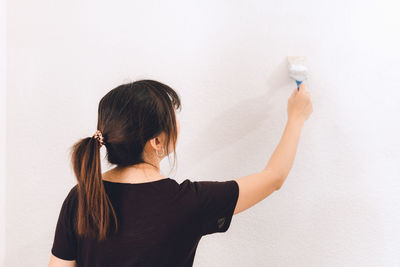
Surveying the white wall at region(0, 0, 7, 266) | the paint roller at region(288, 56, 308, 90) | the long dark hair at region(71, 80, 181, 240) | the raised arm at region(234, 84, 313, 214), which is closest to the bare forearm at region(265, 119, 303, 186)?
the raised arm at region(234, 84, 313, 214)

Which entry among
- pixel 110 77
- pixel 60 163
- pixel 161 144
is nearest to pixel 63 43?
pixel 110 77

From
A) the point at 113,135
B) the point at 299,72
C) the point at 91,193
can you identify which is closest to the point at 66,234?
the point at 91,193

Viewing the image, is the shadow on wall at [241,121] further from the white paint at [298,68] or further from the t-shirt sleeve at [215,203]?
the t-shirt sleeve at [215,203]

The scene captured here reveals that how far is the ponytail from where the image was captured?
0.62 metres

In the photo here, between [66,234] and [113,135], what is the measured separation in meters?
0.23

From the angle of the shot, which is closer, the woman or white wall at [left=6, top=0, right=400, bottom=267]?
the woman

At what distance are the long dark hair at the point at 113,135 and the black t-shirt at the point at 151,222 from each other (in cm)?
3

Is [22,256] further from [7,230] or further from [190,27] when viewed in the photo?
[190,27]

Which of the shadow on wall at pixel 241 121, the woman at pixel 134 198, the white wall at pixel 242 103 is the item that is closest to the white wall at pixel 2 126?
the white wall at pixel 242 103

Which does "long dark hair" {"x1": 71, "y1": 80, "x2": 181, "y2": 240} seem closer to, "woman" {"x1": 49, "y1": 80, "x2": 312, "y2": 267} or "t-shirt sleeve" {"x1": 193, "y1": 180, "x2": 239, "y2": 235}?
"woman" {"x1": 49, "y1": 80, "x2": 312, "y2": 267}

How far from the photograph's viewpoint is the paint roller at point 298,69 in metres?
0.84

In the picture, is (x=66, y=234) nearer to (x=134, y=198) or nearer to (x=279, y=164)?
(x=134, y=198)

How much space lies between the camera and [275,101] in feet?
2.95

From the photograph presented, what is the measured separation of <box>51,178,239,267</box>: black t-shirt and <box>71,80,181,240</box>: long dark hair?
1.1 inches
